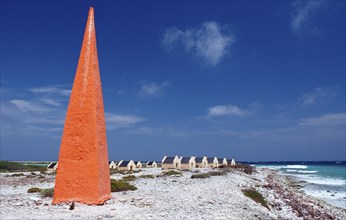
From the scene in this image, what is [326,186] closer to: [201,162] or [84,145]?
[201,162]

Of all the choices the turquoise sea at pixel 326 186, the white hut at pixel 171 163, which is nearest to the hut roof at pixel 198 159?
the white hut at pixel 171 163

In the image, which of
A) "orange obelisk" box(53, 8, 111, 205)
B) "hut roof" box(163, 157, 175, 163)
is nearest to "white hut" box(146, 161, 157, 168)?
"hut roof" box(163, 157, 175, 163)

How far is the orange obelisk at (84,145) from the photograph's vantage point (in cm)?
1195

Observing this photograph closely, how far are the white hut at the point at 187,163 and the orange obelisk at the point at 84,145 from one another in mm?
40493

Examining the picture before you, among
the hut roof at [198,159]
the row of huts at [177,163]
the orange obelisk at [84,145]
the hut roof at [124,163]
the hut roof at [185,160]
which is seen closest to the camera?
the orange obelisk at [84,145]

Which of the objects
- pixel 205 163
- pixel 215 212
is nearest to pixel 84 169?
pixel 215 212

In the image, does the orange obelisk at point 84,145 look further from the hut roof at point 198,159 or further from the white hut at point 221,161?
the white hut at point 221,161

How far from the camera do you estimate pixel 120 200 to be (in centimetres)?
1312

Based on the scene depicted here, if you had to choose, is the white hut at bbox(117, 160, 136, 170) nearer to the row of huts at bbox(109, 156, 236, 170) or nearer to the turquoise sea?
the row of huts at bbox(109, 156, 236, 170)

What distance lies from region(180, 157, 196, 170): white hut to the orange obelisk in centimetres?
4049

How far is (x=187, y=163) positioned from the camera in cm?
5331

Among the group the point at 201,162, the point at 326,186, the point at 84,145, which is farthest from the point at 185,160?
the point at 84,145

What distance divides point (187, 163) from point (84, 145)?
4219cm

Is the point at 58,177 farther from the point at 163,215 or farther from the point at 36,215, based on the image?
the point at 163,215
